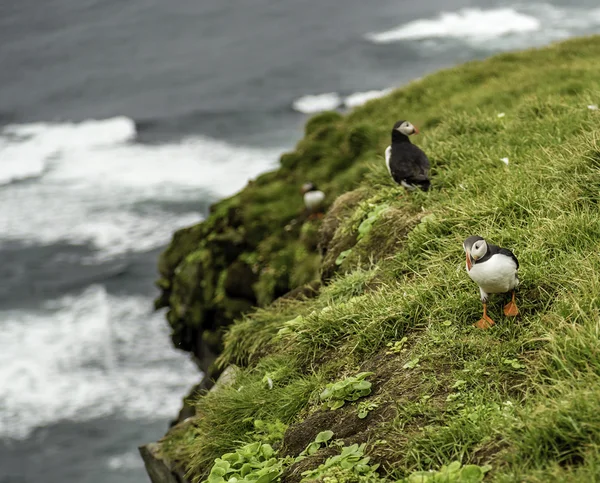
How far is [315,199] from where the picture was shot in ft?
42.1

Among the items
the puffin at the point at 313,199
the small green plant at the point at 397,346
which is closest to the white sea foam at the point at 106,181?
the puffin at the point at 313,199

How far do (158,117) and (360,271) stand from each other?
34155 millimetres

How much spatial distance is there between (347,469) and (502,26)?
45293 mm

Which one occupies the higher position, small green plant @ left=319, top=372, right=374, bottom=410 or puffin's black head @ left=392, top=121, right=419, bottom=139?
puffin's black head @ left=392, top=121, right=419, bottom=139

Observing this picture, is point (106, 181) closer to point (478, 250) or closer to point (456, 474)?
point (478, 250)

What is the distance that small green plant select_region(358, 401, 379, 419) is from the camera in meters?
4.90

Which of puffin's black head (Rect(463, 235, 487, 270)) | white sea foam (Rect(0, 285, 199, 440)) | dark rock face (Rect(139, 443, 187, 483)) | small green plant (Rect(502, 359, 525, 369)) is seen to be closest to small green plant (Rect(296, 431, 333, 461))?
small green plant (Rect(502, 359, 525, 369))

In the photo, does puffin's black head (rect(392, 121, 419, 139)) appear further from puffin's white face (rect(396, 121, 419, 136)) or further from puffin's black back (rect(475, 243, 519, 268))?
puffin's black back (rect(475, 243, 519, 268))

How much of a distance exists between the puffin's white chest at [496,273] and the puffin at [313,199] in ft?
26.5

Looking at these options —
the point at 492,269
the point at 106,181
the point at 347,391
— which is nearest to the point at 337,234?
the point at 347,391

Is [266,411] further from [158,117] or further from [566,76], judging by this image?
[158,117]

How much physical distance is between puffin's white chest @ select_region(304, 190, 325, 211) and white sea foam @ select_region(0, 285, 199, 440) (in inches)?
305

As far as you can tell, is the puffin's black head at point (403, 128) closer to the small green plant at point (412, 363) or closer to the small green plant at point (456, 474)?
the small green plant at point (412, 363)

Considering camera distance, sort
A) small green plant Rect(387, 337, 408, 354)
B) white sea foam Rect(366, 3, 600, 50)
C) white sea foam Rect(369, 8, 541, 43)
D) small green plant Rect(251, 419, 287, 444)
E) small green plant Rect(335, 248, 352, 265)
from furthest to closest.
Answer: white sea foam Rect(369, 8, 541, 43), white sea foam Rect(366, 3, 600, 50), small green plant Rect(335, 248, 352, 265), small green plant Rect(251, 419, 287, 444), small green plant Rect(387, 337, 408, 354)
